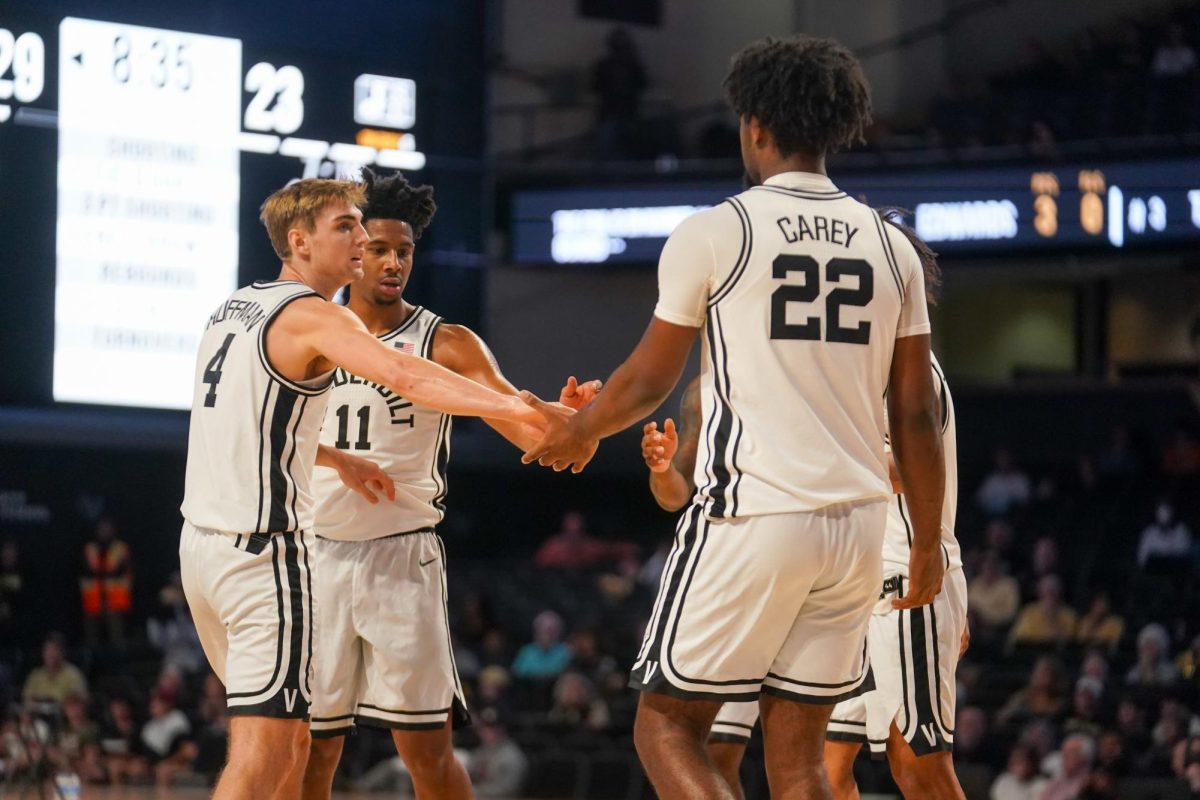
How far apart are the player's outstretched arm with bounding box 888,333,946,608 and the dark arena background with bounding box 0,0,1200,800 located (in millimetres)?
6492

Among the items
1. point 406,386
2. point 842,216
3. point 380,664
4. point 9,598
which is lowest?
point 9,598

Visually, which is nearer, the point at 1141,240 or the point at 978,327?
the point at 1141,240

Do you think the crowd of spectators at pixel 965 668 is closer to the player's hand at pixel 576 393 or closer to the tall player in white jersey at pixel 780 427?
the player's hand at pixel 576 393

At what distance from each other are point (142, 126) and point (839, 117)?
39.0 feet

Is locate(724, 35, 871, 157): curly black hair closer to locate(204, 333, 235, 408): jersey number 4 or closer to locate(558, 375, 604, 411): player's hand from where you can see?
locate(558, 375, 604, 411): player's hand

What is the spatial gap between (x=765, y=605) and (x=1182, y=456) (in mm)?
14836

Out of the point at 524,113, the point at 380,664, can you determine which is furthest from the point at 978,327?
the point at 380,664

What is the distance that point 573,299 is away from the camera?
74.7 feet

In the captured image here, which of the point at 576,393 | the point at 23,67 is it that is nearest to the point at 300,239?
the point at 576,393

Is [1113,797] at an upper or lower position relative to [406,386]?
lower

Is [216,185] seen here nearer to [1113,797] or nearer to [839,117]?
[1113,797]

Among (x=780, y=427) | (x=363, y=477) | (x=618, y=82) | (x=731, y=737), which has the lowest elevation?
(x=731, y=737)

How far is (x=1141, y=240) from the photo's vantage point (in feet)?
59.3

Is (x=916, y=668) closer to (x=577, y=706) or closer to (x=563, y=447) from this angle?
(x=563, y=447)
